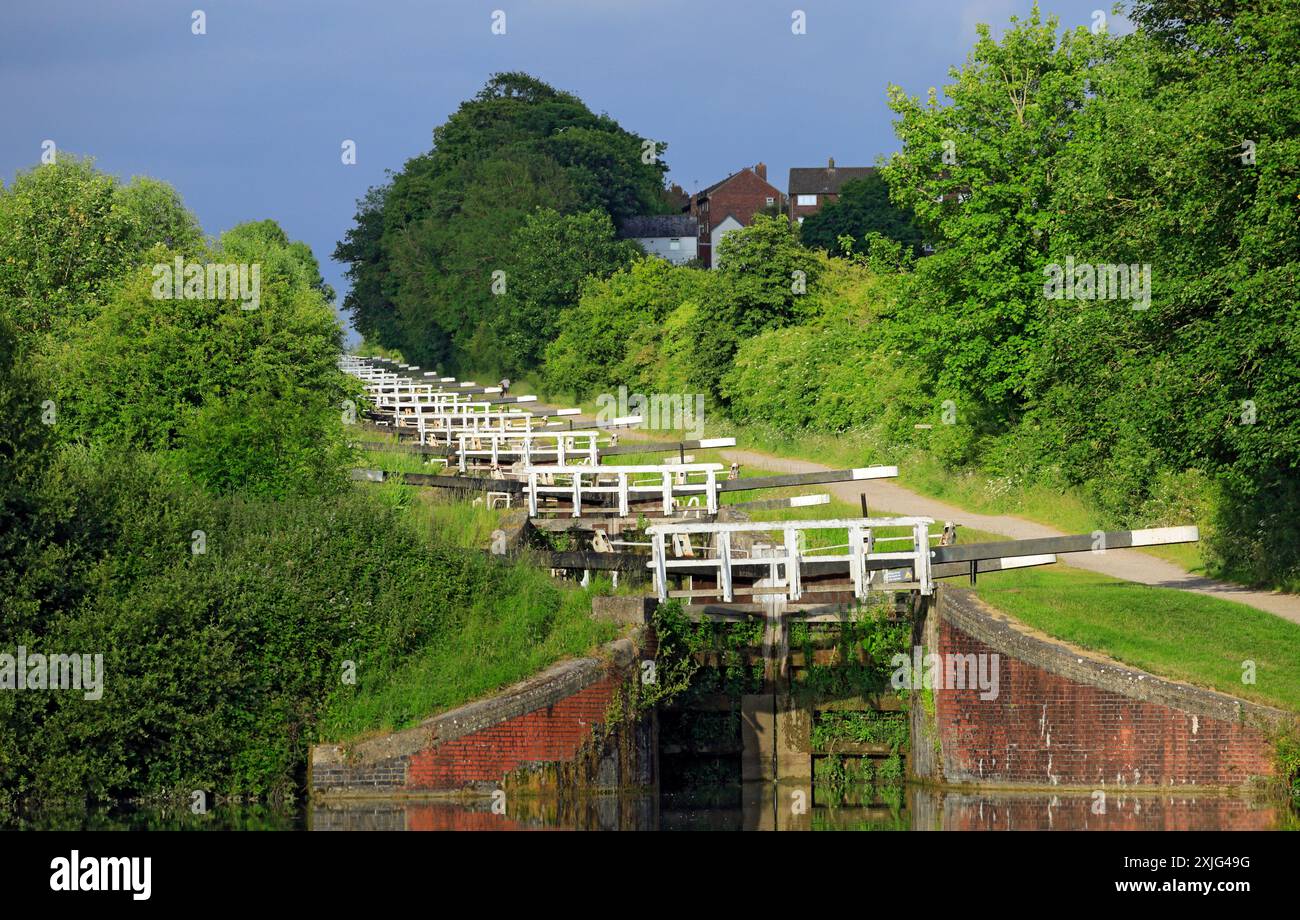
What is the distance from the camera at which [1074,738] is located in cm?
2456

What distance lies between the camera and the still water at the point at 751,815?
840 inches

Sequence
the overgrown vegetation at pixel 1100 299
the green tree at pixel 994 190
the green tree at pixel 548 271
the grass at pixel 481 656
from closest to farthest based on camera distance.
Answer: the grass at pixel 481 656 → the overgrown vegetation at pixel 1100 299 → the green tree at pixel 994 190 → the green tree at pixel 548 271

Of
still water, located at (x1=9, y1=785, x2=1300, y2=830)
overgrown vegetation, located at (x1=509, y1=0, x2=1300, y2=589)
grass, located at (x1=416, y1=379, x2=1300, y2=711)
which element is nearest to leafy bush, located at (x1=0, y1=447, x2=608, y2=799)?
still water, located at (x1=9, y1=785, x2=1300, y2=830)

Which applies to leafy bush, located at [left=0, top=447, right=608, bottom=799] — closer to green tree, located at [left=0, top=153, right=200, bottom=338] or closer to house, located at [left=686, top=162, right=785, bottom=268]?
green tree, located at [left=0, top=153, right=200, bottom=338]

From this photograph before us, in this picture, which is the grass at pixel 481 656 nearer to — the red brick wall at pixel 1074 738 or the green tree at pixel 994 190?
the red brick wall at pixel 1074 738

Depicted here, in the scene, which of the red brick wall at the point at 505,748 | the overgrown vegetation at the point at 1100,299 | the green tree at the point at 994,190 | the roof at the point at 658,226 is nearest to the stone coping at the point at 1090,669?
the overgrown vegetation at the point at 1100,299

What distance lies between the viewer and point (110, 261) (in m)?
46.3

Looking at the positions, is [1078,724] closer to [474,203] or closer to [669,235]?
[474,203]

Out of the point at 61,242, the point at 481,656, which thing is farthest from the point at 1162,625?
the point at 61,242

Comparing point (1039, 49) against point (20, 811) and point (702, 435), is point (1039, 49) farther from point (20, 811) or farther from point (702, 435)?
point (20, 811)

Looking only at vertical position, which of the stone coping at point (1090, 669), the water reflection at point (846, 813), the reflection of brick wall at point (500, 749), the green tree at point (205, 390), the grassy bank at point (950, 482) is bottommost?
the water reflection at point (846, 813)

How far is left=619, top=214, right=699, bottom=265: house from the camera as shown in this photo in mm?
128125

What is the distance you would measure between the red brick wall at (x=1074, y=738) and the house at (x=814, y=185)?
399 ft

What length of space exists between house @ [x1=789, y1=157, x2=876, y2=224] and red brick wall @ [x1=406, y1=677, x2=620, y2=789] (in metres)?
123
